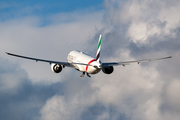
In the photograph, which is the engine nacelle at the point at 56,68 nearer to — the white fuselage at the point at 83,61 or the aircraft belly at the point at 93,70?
the white fuselage at the point at 83,61

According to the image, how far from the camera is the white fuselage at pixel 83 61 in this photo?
7305 cm

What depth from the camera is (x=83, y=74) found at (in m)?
80.7

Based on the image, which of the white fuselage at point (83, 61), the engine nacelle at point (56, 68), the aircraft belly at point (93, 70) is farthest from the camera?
the engine nacelle at point (56, 68)

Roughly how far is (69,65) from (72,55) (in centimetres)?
694

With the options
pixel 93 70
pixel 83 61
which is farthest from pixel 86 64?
pixel 83 61

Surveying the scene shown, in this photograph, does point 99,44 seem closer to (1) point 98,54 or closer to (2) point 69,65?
(1) point 98,54

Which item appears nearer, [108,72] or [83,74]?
[108,72]

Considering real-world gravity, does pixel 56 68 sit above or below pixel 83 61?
below

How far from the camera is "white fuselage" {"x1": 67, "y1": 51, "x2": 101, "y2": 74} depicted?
7305 cm

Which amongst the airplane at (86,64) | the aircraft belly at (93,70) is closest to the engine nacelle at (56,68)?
the airplane at (86,64)

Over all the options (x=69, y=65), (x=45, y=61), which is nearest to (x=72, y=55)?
(x=69, y=65)

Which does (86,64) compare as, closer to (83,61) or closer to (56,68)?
(83,61)

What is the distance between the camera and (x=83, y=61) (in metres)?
80.6

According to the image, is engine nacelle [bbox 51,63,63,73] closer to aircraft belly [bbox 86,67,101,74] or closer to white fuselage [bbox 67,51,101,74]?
white fuselage [bbox 67,51,101,74]
